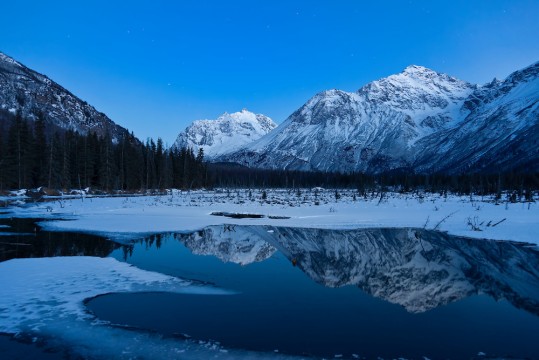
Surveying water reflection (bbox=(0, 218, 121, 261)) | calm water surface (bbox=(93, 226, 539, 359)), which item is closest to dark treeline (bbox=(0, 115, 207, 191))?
water reflection (bbox=(0, 218, 121, 261))

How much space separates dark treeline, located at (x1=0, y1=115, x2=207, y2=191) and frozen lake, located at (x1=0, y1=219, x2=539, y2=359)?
5370 cm

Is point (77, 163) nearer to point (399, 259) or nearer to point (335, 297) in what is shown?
point (399, 259)

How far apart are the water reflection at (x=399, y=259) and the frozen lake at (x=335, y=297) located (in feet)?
0.20

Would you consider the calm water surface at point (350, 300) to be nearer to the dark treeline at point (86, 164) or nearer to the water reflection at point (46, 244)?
the water reflection at point (46, 244)

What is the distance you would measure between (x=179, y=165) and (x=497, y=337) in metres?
Answer: 111

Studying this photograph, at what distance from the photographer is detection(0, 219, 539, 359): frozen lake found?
8.18m

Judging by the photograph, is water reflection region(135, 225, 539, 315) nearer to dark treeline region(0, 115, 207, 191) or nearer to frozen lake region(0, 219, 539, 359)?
frozen lake region(0, 219, 539, 359)

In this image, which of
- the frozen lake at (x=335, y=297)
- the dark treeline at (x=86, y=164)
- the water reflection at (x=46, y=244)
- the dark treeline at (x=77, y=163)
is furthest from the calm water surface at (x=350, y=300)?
the dark treeline at (x=77, y=163)

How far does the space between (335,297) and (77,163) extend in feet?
260

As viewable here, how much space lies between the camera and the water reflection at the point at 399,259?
39.8 ft

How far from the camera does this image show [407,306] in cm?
1072

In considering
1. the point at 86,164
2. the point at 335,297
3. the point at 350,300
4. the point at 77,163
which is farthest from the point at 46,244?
the point at 77,163

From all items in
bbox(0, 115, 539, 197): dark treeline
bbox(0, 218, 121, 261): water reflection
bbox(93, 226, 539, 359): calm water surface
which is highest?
bbox(0, 115, 539, 197): dark treeline

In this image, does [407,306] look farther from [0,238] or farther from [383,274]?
[0,238]
